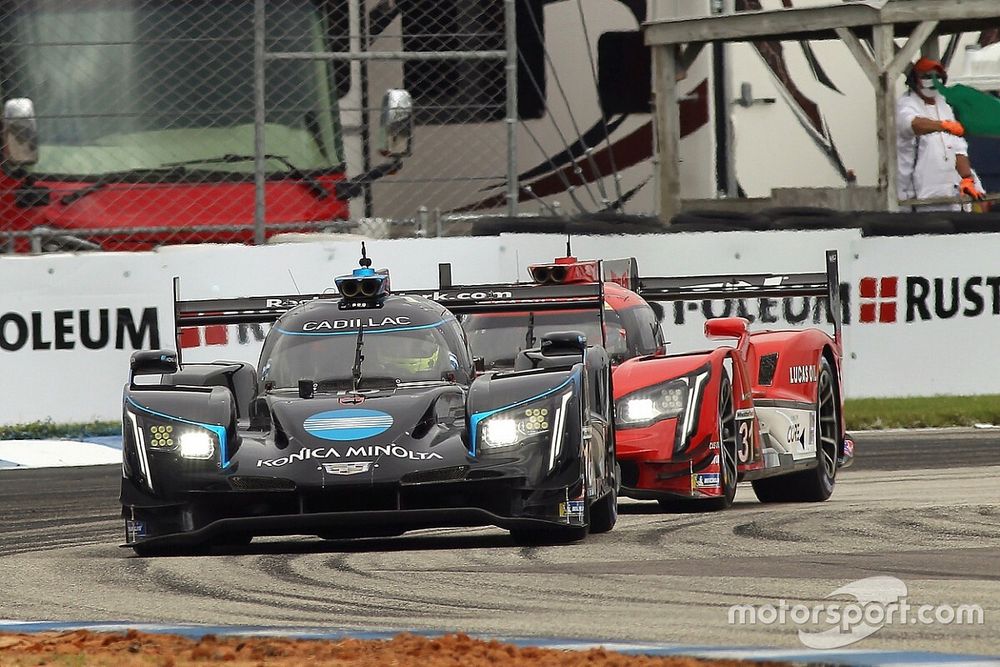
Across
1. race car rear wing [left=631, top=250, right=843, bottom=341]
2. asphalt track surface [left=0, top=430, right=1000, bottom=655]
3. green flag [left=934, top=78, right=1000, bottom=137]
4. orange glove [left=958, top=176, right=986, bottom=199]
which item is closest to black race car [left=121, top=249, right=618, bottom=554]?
asphalt track surface [left=0, top=430, right=1000, bottom=655]

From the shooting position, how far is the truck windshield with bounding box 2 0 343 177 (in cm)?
1712

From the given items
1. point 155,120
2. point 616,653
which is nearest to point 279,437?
point 616,653

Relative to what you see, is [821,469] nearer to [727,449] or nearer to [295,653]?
[727,449]

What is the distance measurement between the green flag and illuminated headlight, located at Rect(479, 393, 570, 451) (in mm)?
14363

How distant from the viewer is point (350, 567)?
883cm

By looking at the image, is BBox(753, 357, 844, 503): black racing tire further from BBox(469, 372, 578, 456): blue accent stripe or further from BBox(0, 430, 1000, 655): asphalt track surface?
BBox(469, 372, 578, 456): blue accent stripe

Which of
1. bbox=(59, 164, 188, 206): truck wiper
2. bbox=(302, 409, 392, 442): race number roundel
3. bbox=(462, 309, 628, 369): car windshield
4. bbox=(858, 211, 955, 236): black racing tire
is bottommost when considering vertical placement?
bbox=(302, 409, 392, 442): race number roundel

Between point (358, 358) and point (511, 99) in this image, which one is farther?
point (511, 99)

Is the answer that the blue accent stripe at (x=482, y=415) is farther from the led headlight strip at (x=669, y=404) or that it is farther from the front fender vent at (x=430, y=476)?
the led headlight strip at (x=669, y=404)

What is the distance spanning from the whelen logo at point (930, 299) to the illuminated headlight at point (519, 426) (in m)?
8.24

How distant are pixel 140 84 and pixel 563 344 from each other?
8.35 m

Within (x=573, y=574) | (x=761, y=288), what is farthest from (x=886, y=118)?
(x=573, y=574)

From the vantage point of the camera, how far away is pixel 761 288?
40.2 feet

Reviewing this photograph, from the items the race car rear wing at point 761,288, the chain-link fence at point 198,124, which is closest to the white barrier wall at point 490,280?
the chain-link fence at point 198,124
